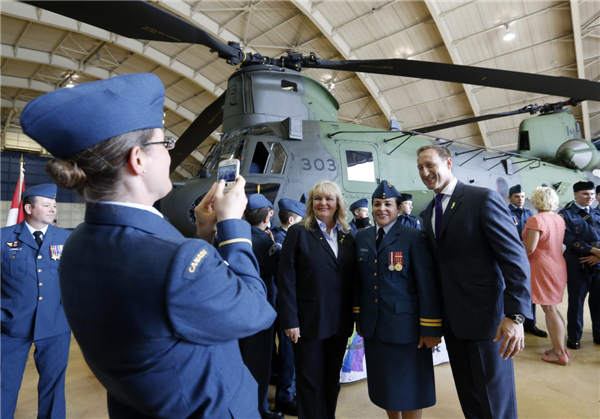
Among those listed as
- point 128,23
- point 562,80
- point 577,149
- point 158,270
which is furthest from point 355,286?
point 577,149

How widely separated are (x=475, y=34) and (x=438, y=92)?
131 inches

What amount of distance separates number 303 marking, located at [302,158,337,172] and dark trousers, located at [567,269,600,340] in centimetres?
325

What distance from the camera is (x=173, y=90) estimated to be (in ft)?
62.6

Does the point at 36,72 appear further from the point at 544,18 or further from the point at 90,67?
the point at 544,18

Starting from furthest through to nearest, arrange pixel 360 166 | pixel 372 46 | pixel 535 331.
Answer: pixel 372 46 → pixel 360 166 → pixel 535 331

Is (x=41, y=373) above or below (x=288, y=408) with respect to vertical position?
above

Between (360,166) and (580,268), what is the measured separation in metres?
3.09

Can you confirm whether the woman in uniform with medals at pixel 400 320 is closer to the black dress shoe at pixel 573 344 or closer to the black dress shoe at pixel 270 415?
the black dress shoe at pixel 270 415

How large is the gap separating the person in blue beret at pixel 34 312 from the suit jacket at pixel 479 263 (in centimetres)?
243

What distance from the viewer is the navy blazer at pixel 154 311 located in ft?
2.40

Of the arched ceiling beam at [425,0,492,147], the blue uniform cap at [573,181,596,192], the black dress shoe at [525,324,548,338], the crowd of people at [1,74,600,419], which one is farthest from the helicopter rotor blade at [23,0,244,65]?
the arched ceiling beam at [425,0,492,147]

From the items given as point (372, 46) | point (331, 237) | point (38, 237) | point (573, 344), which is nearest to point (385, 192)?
point (331, 237)

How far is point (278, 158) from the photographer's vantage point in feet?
17.3

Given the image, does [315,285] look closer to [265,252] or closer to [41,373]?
[265,252]
